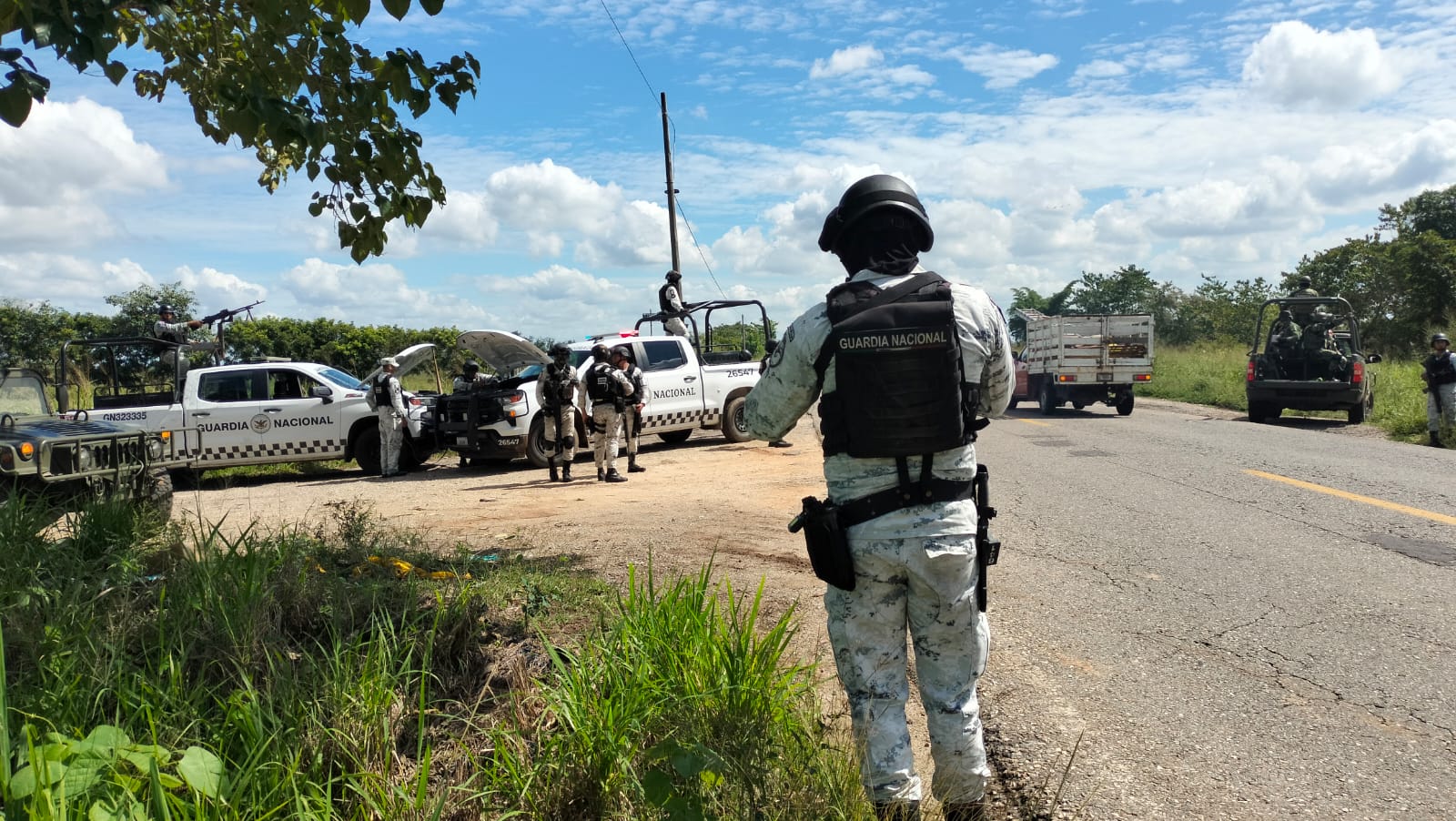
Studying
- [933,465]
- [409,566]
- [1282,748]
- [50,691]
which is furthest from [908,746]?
[409,566]

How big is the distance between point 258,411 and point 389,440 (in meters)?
1.77

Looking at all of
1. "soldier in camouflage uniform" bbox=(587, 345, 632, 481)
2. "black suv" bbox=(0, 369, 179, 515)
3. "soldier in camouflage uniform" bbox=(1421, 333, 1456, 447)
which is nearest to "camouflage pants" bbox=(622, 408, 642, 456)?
"soldier in camouflage uniform" bbox=(587, 345, 632, 481)

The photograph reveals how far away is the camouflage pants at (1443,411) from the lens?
44.6 feet

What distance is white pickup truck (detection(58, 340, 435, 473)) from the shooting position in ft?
43.3

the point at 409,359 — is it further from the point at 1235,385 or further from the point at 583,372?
the point at 1235,385

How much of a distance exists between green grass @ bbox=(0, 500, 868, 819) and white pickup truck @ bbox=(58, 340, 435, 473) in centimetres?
979

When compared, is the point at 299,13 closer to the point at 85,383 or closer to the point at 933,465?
the point at 933,465

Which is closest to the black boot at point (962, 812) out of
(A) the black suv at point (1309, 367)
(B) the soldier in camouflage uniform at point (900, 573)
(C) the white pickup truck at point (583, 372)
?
(B) the soldier in camouflage uniform at point (900, 573)

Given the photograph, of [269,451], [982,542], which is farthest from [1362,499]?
[269,451]

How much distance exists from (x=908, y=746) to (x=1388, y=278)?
32485mm

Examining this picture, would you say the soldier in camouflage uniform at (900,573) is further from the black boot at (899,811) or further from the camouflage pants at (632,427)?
the camouflage pants at (632,427)

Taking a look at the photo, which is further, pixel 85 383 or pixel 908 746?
pixel 85 383

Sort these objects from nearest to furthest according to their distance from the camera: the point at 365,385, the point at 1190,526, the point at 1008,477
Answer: the point at 1190,526, the point at 1008,477, the point at 365,385

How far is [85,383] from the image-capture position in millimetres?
18109
